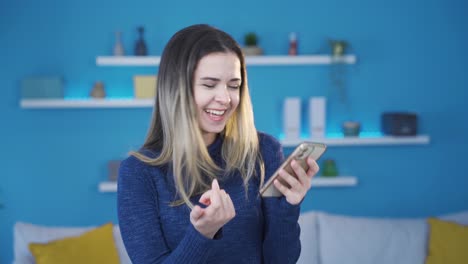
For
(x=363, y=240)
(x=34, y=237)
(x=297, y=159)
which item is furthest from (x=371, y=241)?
(x=297, y=159)

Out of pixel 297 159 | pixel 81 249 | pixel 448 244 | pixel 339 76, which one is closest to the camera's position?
pixel 297 159

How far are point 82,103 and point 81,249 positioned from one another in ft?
3.36

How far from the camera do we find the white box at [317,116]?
3.60 metres

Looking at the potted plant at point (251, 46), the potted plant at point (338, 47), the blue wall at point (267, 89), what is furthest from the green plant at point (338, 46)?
the potted plant at point (251, 46)

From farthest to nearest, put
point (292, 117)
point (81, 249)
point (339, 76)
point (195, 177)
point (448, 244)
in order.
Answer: point (339, 76)
point (292, 117)
point (448, 244)
point (81, 249)
point (195, 177)

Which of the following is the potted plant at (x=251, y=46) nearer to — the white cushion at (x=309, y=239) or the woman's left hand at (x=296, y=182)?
the white cushion at (x=309, y=239)

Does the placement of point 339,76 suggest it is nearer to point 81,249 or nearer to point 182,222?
point 81,249

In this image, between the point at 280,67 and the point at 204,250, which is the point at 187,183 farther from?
the point at 280,67

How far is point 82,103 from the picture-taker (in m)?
3.49

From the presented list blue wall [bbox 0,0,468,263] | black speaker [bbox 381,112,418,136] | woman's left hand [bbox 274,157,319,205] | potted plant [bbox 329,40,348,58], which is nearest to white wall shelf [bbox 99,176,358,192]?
blue wall [bbox 0,0,468,263]

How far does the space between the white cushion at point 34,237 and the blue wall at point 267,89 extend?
2.43 feet

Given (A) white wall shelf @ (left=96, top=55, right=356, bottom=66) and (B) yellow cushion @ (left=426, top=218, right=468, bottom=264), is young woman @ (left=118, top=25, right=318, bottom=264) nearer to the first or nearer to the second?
(B) yellow cushion @ (left=426, top=218, right=468, bottom=264)

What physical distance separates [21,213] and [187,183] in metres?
2.58

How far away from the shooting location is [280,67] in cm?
372
